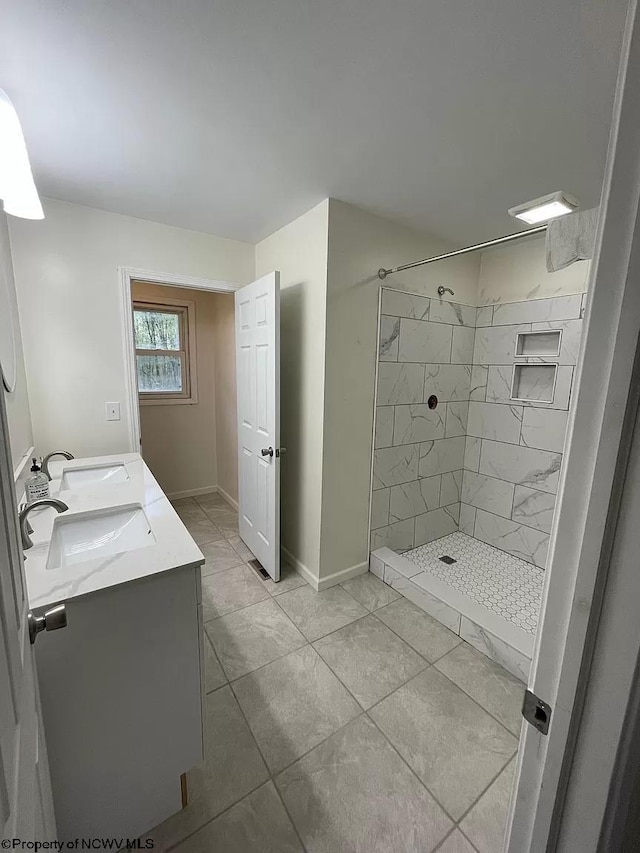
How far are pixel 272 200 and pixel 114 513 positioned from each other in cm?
182

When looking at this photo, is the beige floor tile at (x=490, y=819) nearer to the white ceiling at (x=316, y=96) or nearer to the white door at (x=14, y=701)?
the white door at (x=14, y=701)

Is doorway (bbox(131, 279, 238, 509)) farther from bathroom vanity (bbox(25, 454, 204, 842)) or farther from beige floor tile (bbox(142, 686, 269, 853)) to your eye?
bathroom vanity (bbox(25, 454, 204, 842))

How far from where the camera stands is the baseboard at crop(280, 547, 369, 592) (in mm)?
2301

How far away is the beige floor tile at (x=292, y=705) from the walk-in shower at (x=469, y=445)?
31.2 inches

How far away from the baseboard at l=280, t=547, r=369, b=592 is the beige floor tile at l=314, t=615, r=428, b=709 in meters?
0.35

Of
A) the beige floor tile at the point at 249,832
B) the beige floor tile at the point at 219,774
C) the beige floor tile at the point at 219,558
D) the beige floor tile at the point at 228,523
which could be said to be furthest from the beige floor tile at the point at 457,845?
the beige floor tile at the point at 228,523

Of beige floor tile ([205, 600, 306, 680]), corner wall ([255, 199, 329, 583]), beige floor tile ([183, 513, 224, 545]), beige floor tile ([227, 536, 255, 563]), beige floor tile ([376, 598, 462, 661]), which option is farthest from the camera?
beige floor tile ([183, 513, 224, 545])

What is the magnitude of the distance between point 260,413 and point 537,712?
81.6 inches

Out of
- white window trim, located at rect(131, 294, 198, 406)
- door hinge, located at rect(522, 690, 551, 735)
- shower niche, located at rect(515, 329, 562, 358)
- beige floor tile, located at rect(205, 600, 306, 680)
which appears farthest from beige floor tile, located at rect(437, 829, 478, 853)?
white window trim, located at rect(131, 294, 198, 406)

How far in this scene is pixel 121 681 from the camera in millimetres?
1011

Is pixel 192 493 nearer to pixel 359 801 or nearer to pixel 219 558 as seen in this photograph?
pixel 219 558

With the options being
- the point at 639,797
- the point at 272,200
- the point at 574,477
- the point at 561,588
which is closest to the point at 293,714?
the point at 639,797

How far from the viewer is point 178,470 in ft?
12.5

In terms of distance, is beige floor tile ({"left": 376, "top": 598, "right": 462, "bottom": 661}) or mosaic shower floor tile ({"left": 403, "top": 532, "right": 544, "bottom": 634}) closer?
beige floor tile ({"left": 376, "top": 598, "right": 462, "bottom": 661})
